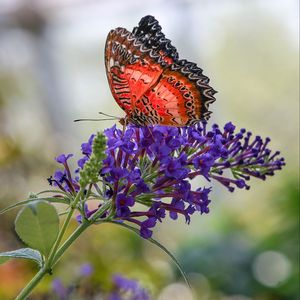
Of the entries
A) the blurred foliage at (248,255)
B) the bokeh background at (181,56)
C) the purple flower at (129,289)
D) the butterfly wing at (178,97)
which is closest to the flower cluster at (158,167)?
the butterfly wing at (178,97)

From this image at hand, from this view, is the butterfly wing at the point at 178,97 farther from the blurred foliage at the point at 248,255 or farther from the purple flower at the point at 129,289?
the blurred foliage at the point at 248,255

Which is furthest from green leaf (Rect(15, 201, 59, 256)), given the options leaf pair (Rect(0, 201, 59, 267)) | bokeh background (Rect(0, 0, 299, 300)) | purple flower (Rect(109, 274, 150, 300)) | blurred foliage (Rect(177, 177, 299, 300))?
bokeh background (Rect(0, 0, 299, 300))

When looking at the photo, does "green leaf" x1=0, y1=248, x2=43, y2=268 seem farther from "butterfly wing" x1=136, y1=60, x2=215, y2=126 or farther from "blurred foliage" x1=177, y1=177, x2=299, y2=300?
"blurred foliage" x1=177, y1=177, x2=299, y2=300

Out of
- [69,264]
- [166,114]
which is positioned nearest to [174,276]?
[69,264]

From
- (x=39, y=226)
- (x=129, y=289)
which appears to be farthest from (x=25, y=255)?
(x=129, y=289)

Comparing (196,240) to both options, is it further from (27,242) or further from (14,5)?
(14,5)

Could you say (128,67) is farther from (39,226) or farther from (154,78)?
(39,226)
